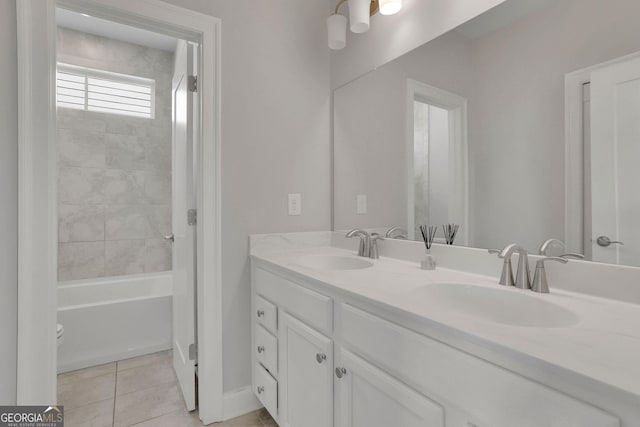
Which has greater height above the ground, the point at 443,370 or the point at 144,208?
the point at 144,208

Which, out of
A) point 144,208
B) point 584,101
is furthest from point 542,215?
point 144,208

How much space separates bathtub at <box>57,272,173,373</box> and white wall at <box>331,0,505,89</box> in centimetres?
210

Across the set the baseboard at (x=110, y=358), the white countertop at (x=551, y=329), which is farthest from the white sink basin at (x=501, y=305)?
the baseboard at (x=110, y=358)

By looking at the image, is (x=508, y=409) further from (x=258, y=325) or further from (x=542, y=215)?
(x=258, y=325)

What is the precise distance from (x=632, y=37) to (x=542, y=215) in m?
0.53

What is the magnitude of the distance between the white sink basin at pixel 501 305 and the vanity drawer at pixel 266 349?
2.47ft

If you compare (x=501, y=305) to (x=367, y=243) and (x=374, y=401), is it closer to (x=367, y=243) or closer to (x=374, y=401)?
(x=374, y=401)

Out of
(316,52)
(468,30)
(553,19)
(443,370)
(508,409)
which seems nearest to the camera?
(508,409)

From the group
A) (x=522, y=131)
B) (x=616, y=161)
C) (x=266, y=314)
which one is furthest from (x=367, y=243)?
(x=616, y=161)

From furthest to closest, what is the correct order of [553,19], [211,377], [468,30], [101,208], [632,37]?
1. [101,208]
2. [211,377]
3. [468,30]
4. [553,19]
5. [632,37]

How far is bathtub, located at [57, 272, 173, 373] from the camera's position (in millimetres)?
2125

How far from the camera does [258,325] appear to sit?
159cm

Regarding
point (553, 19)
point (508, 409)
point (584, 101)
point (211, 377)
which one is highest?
point (553, 19)

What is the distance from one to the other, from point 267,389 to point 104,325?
4.82ft
